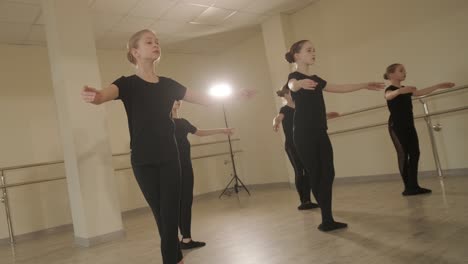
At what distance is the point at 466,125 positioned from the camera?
454 centimetres

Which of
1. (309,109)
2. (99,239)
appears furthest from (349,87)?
(99,239)

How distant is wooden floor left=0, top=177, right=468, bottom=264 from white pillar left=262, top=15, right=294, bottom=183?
228 centimetres

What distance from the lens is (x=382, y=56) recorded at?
17.3 feet

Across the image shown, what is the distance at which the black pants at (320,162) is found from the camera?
2750mm

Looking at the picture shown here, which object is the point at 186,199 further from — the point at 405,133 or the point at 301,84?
the point at 405,133

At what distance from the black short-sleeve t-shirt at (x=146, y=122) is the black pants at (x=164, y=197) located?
5 cm

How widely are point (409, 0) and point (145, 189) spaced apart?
461 centimetres

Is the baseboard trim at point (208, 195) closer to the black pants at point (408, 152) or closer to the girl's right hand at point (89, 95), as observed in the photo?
the black pants at point (408, 152)

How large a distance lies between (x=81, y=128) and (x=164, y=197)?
2562 mm

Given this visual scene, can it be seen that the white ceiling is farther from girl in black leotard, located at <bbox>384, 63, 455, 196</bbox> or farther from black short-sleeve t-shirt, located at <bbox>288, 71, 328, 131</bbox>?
black short-sleeve t-shirt, located at <bbox>288, 71, 328, 131</bbox>

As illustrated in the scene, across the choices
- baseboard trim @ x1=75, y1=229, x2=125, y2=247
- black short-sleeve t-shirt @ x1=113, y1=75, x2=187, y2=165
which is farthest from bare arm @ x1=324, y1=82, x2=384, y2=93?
baseboard trim @ x1=75, y1=229, x2=125, y2=247

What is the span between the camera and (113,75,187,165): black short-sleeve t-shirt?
1799 millimetres

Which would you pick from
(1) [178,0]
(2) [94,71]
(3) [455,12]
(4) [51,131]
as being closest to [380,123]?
(3) [455,12]

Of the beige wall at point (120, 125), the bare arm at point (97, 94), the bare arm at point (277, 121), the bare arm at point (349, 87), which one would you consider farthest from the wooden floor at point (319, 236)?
the bare arm at point (97, 94)
